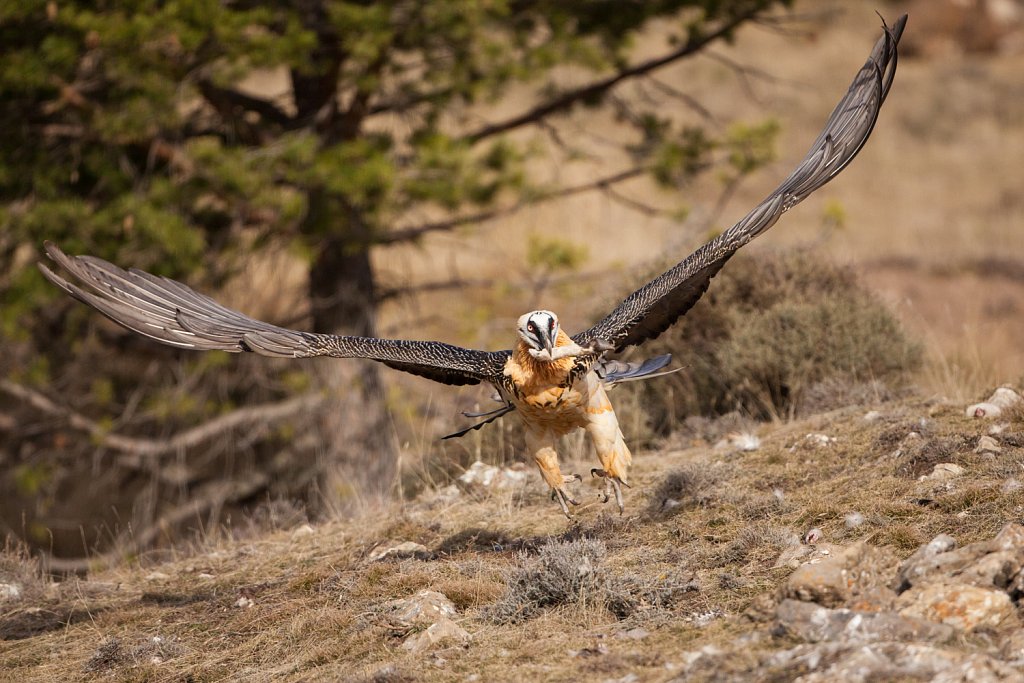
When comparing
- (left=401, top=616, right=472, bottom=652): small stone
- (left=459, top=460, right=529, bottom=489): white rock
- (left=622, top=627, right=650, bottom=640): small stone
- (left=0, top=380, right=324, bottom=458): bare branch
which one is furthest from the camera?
(left=0, top=380, right=324, bottom=458): bare branch

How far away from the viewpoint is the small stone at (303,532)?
25.3ft

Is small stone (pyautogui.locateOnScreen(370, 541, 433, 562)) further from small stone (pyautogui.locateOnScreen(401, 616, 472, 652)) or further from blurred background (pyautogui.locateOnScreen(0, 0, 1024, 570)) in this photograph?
small stone (pyautogui.locateOnScreen(401, 616, 472, 652))

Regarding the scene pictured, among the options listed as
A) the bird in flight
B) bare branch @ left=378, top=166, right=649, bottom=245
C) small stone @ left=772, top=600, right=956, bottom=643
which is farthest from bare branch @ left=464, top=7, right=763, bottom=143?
small stone @ left=772, top=600, right=956, bottom=643

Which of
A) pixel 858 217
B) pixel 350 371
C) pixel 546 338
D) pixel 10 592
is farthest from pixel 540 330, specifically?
pixel 858 217

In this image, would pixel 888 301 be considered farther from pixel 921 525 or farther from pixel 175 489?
pixel 175 489

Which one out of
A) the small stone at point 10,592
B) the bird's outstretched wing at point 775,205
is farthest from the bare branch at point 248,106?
the bird's outstretched wing at point 775,205

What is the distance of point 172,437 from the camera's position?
12.9 metres

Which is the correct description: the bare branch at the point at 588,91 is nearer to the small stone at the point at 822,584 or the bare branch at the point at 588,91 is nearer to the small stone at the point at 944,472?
the small stone at the point at 944,472

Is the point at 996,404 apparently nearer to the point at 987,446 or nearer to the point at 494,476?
the point at 987,446

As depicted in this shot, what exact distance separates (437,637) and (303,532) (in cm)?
284

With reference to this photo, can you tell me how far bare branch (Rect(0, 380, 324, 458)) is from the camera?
39.9 ft

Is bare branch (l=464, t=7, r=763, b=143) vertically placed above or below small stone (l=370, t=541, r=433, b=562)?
above

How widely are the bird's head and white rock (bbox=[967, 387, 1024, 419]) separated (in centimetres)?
297

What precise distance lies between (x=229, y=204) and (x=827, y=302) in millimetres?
5611
